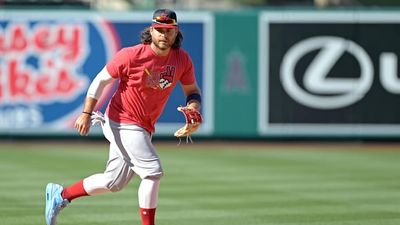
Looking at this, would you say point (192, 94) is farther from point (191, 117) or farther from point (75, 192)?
point (75, 192)

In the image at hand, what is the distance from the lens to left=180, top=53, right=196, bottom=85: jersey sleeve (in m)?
8.56

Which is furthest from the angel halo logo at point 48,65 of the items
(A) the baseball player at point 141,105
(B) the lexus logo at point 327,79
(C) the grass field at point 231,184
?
(A) the baseball player at point 141,105

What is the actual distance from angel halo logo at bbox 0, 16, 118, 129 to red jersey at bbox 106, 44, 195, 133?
38.0ft

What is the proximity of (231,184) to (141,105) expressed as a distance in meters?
5.17

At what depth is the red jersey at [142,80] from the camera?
830 centimetres

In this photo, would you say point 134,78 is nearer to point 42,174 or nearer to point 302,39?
point 42,174

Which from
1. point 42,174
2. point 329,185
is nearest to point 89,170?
point 42,174

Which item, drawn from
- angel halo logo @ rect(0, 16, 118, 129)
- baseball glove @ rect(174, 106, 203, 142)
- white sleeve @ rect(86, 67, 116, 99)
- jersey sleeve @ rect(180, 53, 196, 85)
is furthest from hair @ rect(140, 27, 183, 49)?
angel halo logo @ rect(0, 16, 118, 129)

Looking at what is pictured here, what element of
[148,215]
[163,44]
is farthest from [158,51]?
[148,215]

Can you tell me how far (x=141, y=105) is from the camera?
8414 mm

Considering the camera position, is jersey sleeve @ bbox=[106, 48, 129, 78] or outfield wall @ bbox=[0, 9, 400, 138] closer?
jersey sleeve @ bbox=[106, 48, 129, 78]

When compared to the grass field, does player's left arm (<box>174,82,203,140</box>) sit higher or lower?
higher

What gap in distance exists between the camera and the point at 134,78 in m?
8.34

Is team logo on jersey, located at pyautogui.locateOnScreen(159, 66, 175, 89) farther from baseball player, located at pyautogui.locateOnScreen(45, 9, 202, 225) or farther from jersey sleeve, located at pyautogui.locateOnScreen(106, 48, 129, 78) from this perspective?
jersey sleeve, located at pyautogui.locateOnScreen(106, 48, 129, 78)
